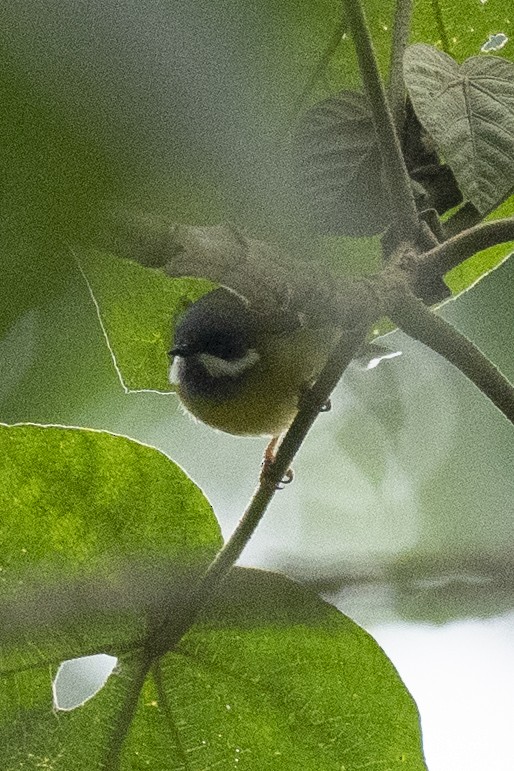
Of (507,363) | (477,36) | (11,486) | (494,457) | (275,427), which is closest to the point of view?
(11,486)

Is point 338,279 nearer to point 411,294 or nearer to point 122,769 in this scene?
point 411,294

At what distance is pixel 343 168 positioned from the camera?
40.0 inches

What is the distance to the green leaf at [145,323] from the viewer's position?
130 centimetres

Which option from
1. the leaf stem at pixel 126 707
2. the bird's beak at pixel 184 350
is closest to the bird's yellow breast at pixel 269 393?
the bird's beak at pixel 184 350

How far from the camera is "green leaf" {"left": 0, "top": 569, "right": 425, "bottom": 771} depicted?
3.50ft

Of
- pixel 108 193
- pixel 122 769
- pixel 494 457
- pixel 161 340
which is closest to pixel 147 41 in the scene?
pixel 108 193

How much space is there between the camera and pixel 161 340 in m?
1.41

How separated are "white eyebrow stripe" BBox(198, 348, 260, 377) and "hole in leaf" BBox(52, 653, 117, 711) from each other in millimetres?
846

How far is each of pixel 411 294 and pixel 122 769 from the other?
65cm

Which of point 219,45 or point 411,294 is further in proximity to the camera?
point 411,294

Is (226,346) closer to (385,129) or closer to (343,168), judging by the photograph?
(343,168)

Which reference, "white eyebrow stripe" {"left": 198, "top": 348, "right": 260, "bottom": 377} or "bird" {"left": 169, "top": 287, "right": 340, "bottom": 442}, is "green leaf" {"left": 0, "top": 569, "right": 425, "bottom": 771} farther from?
"white eyebrow stripe" {"left": 198, "top": 348, "right": 260, "bottom": 377}

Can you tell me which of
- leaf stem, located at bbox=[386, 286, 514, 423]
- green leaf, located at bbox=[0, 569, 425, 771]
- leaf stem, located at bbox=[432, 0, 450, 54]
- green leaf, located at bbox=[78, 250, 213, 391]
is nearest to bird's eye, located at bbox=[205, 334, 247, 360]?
green leaf, located at bbox=[78, 250, 213, 391]

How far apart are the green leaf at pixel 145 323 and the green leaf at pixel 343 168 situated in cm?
29
